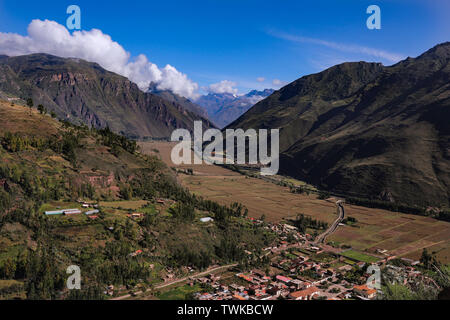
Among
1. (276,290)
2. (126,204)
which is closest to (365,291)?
(276,290)

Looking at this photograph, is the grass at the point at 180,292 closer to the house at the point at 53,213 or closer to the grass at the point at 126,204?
the house at the point at 53,213

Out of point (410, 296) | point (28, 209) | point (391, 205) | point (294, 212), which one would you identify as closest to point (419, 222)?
point (391, 205)

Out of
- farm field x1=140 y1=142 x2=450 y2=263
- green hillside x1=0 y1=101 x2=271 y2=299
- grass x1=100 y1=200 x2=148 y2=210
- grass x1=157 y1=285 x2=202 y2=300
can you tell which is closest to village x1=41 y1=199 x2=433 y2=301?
grass x1=157 y1=285 x2=202 y2=300

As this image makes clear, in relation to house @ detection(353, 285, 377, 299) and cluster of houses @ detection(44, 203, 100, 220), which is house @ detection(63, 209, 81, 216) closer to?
cluster of houses @ detection(44, 203, 100, 220)

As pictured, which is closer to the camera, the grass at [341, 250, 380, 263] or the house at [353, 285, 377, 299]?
the house at [353, 285, 377, 299]
